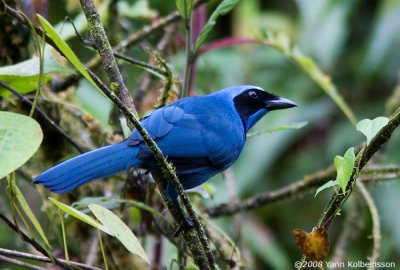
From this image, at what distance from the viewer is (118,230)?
1.81m

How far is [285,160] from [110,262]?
2.75m

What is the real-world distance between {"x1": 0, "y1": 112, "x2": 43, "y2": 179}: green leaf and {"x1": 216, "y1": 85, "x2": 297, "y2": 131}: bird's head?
4.47ft

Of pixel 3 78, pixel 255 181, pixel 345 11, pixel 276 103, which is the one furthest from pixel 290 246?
pixel 3 78

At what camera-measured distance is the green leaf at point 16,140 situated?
1688mm

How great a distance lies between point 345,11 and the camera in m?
5.47

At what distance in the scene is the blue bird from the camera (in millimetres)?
2213

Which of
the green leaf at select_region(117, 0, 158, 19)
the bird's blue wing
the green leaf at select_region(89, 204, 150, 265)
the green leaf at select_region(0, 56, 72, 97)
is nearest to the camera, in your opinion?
the green leaf at select_region(89, 204, 150, 265)

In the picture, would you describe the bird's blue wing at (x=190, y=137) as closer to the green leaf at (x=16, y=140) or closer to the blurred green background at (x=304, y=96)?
the green leaf at (x=16, y=140)

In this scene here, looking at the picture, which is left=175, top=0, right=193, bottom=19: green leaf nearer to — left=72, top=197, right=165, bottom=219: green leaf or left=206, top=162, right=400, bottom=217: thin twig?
left=72, top=197, right=165, bottom=219: green leaf

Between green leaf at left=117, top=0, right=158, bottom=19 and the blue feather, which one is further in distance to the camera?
green leaf at left=117, top=0, right=158, bottom=19

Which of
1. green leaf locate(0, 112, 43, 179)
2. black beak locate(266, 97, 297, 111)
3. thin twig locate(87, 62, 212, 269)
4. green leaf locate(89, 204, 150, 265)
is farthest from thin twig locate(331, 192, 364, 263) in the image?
green leaf locate(0, 112, 43, 179)

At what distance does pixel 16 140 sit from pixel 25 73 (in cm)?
65

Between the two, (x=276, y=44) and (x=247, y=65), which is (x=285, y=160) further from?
(x=276, y=44)

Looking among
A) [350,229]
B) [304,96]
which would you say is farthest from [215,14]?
[304,96]
